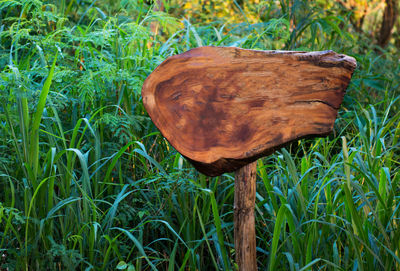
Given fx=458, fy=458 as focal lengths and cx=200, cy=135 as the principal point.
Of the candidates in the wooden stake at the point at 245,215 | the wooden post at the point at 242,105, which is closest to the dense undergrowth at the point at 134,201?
the wooden stake at the point at 245,215

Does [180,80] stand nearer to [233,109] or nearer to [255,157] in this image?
[233,109]

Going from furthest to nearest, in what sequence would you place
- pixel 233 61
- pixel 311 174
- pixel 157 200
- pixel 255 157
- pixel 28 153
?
pixel 311 174 < pixel 157 200 < pixel 28 153 < pixel 233 61 < pixel 255 157

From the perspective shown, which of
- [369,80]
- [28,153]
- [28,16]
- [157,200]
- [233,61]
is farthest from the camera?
[369,80]

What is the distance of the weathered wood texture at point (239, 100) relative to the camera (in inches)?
60.7

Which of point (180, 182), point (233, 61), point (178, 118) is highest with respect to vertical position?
point (233, 61)

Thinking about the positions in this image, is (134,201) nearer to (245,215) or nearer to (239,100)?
(245,215)

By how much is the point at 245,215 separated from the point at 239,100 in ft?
1.38

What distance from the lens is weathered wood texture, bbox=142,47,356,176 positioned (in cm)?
154

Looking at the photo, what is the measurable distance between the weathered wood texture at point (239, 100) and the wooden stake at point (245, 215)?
0.09 metres

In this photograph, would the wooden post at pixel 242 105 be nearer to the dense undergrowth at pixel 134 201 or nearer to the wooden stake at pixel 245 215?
the wooden stake at pixel 245 215

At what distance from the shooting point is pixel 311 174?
2744mm

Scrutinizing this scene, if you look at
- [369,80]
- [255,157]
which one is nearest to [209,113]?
[255,157]

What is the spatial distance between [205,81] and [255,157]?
0.33 metres

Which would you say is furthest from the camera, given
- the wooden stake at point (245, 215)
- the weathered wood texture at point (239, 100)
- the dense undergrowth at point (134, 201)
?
the dense undergrowth at point (134, 201)
